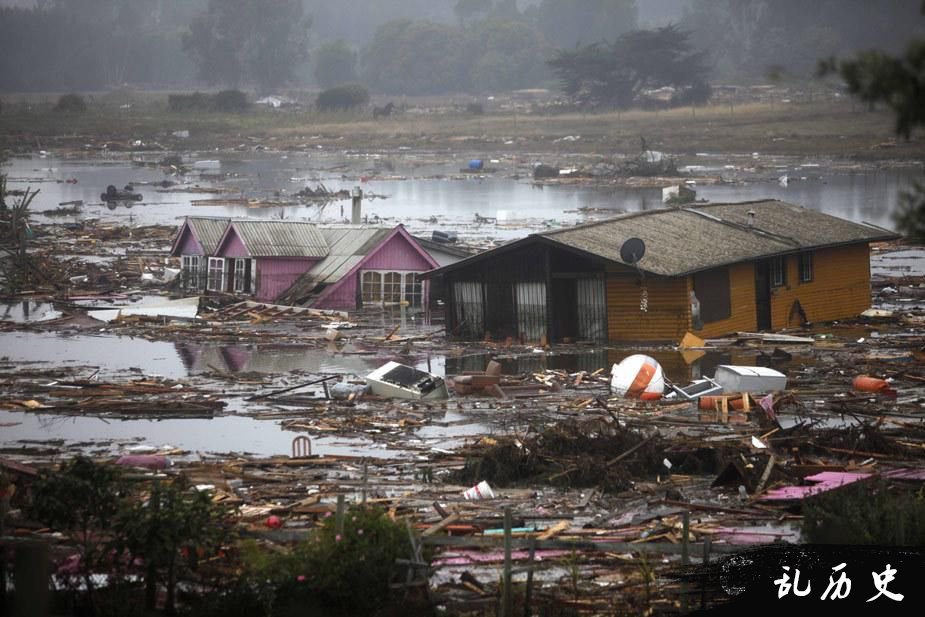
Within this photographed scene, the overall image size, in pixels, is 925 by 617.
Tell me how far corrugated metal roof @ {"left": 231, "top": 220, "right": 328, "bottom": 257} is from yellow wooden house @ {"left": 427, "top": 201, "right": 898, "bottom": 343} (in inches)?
243

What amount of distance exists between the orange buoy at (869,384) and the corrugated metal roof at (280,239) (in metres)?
16.8

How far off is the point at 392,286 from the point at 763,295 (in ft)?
30.0

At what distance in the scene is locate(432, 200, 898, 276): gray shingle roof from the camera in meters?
30.6

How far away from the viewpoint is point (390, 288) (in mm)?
37156

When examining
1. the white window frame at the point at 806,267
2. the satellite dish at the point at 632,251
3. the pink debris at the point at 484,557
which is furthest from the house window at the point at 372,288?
the pink debris at the point at 484,557

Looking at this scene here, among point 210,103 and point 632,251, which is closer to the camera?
point 632,251

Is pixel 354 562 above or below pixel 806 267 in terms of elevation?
below

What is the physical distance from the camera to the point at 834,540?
12.6m

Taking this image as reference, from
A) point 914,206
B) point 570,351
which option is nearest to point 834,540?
point 914,206

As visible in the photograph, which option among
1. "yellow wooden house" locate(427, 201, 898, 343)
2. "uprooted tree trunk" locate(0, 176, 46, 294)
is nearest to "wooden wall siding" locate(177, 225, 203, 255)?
"uprooted tree trunk" locate(0, 176, 46, 294)

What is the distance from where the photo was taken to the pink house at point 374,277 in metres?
36.7

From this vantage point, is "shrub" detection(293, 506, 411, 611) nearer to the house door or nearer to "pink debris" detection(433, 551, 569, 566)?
"pink debris" detection(433, 551, 569, 566)

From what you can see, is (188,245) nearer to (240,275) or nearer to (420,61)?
(240,275)

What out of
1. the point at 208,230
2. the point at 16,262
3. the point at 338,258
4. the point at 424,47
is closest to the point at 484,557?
the point at 338,258
